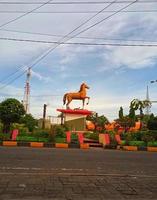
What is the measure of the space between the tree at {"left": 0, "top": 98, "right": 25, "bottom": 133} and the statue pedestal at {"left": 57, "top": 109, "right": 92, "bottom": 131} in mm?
10552

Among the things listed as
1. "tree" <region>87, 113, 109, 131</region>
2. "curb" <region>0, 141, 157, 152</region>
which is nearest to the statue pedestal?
"tree" <region>87, 113, 109, 131</region>

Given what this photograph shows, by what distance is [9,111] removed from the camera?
30.9 metres

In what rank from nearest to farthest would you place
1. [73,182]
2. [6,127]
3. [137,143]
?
[73,182], [137,143], [6,127]

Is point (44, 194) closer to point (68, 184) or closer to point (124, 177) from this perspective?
point (68, 184)

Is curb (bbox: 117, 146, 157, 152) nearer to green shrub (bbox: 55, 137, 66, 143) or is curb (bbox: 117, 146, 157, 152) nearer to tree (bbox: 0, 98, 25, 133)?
green shrub (bbox: 55, 137, 66, 143)

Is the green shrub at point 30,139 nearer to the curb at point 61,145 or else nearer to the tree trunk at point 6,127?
the curb at point 61,145

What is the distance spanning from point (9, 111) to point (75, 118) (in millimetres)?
13038

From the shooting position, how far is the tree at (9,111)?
101 ft

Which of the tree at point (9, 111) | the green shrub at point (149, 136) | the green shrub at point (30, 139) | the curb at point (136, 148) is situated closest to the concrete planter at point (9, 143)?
the green shrub at point (30, 139)

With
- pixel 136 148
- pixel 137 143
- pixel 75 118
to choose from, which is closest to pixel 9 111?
pixel 137 143

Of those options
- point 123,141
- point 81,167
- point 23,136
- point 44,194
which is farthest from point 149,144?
point 44,194

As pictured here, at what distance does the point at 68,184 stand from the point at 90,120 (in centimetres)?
4407

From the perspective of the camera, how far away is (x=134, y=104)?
4703cm

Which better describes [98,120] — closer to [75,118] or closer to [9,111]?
[75,118]
